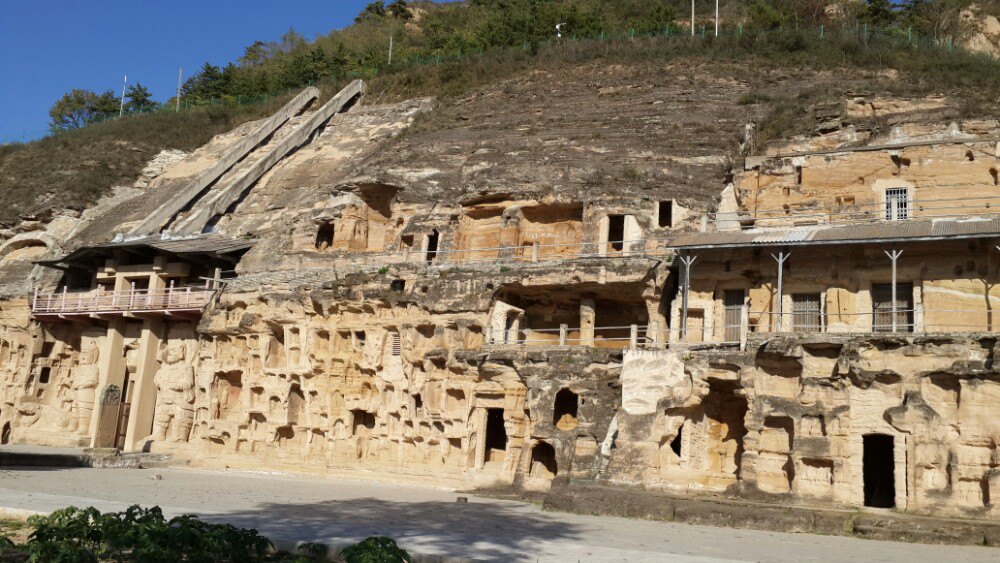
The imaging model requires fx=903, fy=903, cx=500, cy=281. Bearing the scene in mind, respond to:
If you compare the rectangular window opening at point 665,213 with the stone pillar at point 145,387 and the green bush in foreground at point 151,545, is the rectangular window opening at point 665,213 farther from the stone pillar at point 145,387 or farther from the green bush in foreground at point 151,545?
the green bush in foreground at point 151,545

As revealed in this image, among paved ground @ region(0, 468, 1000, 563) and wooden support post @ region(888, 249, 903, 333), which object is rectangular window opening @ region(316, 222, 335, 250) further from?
wooden support post @ region(888, 249, 903, 333)

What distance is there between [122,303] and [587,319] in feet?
69.0

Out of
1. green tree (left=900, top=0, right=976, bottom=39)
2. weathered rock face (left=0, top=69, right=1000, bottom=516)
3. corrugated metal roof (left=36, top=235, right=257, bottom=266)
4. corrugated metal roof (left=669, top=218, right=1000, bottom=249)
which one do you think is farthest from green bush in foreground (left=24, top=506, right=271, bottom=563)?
green tree (left=900, top=0, right=976, bottom=39)

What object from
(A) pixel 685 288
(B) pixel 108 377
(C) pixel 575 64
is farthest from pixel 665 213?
(B) pixel 108 377

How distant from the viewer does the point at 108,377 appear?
3806 cm

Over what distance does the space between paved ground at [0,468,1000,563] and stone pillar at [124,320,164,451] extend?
11.9 metres

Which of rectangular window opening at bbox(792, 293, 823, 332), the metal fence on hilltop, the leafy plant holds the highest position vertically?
the metal fence on hilltop

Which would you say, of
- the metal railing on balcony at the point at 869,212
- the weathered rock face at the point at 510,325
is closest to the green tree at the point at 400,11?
the weathered rock face at the point at 510,325

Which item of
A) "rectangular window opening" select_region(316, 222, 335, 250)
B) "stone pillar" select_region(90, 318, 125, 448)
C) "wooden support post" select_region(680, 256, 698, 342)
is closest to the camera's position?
"wooden support post" select_region(680, 256, 698, 342)

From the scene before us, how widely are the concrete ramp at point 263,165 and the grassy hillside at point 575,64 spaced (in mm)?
1667

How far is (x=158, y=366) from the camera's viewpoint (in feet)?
124

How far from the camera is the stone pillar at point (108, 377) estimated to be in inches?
1475

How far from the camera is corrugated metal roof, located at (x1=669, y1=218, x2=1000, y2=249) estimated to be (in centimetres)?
2202

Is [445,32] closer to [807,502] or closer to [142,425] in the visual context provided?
[142,425]
